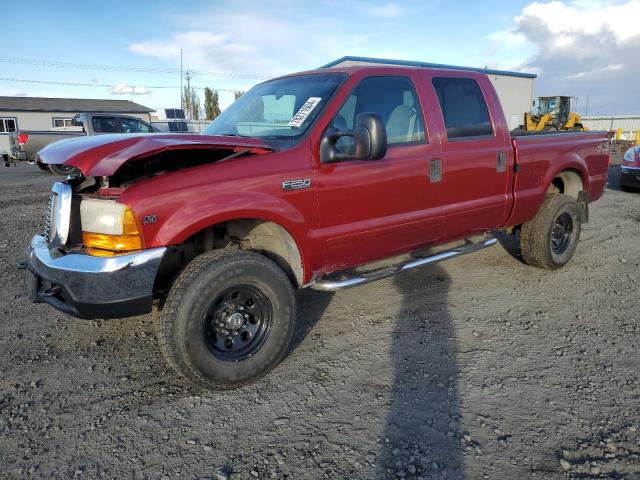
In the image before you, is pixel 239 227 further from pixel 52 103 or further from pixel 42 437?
pixel 52 103

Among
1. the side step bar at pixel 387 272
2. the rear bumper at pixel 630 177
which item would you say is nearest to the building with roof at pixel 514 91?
the rear bumper at pixel 630 177

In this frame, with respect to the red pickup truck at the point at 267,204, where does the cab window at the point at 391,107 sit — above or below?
above

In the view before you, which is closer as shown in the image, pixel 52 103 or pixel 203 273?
pixel 203 273

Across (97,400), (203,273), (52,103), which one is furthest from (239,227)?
(52,103)

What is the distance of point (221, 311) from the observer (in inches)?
119

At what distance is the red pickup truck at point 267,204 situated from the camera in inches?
107

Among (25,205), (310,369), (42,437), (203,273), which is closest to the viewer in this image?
(42,437)

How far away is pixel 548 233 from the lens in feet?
16.4

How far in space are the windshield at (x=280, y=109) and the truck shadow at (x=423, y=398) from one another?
5.60ft

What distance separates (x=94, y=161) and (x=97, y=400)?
143 centimetres

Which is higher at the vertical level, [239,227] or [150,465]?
[239,227]

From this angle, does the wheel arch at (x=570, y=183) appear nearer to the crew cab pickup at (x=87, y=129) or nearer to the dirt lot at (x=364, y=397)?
the dirt lot at (x=364, y=397)

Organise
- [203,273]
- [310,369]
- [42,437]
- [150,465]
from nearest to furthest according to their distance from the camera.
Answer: [150,465], [42,437], [203,273], [310,369]

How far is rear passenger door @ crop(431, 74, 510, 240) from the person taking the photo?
403cm
